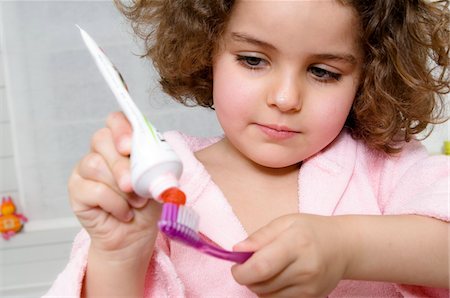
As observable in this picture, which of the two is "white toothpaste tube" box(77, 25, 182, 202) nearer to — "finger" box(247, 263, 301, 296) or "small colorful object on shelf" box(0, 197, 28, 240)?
"finger" box(247, 263, 301, 296)

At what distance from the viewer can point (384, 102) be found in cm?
88

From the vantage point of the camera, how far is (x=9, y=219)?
164cm

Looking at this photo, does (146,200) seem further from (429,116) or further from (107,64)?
(429,116)

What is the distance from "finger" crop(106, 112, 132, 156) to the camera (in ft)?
1.89

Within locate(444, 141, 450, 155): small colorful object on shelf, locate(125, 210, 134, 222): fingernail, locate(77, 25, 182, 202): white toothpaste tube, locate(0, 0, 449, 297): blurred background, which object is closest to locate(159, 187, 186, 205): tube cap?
locate(77, 25, 182, 202): white toothpaste tube

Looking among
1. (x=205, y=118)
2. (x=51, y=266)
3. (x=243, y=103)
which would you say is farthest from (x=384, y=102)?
(x=51, y=266)

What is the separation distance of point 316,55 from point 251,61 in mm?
83

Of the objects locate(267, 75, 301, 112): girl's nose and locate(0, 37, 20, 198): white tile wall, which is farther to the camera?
locate(0, 37, 20, 198): white tile wall

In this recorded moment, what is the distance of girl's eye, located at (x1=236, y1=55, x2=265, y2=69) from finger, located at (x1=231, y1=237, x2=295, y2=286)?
10.1 inches

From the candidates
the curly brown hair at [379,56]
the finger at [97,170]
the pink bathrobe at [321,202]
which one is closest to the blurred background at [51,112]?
the curly brown hair at [379,56]

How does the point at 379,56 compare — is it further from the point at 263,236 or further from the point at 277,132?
the point at 263,236

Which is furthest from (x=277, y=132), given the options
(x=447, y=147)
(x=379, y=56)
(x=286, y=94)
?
(x=447, y=147)

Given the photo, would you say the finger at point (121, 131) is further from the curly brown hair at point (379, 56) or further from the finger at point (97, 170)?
the curly brown hair at point (379, 56)

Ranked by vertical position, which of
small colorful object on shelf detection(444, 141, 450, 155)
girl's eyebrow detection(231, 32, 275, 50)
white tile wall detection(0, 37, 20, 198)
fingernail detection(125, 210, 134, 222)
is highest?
girl's eyebrow detection(231, 32, 275, 50)
